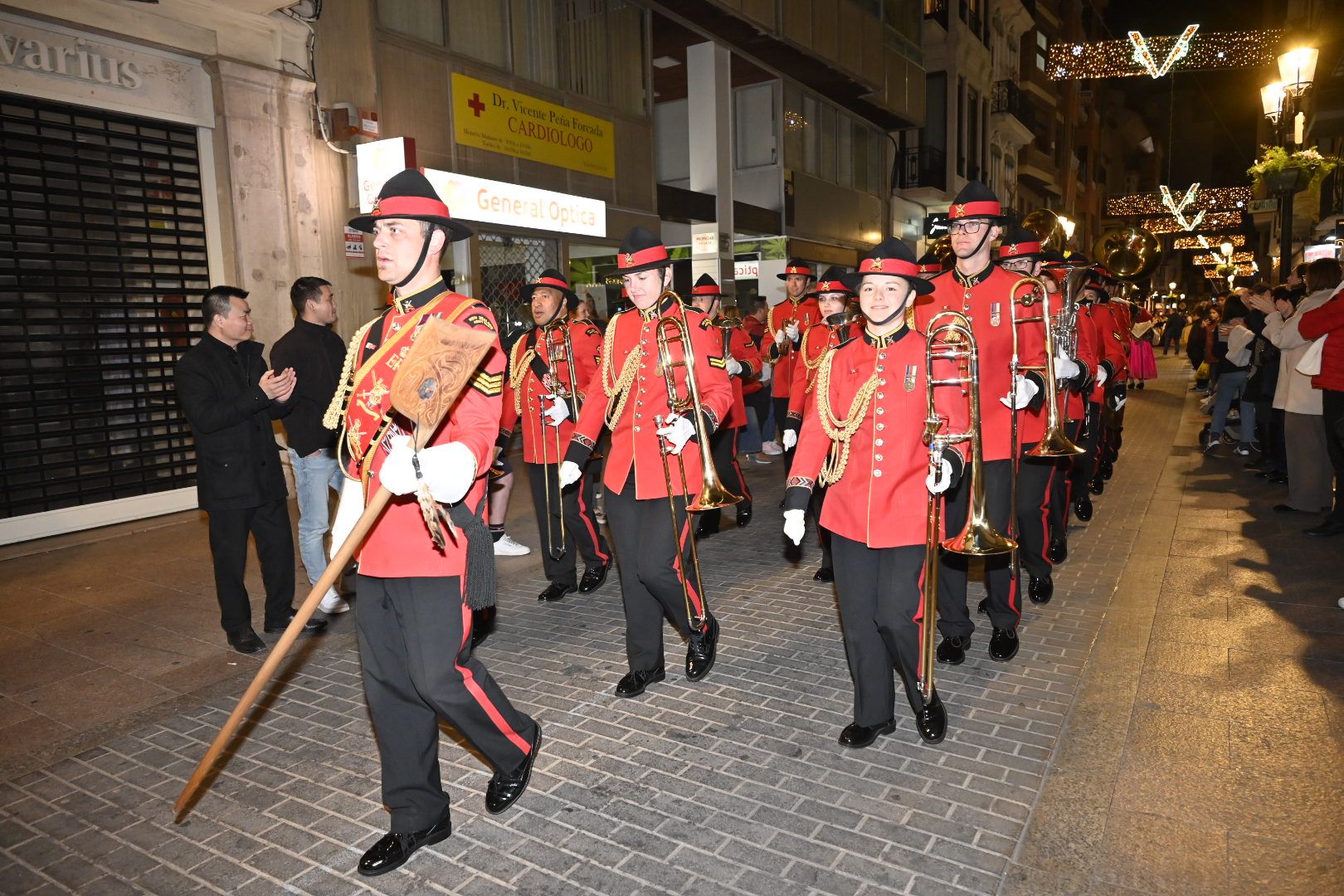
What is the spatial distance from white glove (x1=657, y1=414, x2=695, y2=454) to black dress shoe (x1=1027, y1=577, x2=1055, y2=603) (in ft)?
10.5

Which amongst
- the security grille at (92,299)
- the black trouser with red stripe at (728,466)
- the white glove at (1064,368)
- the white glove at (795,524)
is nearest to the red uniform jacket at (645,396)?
the white glove at (795,524)

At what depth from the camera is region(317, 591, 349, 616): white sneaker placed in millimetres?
6395

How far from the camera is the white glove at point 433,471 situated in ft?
9.66

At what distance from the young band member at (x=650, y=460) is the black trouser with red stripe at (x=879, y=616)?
1008 mm

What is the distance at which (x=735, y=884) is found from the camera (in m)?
3.25

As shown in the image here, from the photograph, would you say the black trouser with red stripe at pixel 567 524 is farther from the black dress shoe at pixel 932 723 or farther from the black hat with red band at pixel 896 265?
the black hat with red band at pixel 896 265

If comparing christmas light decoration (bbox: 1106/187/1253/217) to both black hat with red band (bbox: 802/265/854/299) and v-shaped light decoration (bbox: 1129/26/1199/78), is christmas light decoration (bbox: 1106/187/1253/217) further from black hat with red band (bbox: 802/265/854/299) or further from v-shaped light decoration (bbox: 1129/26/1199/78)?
black hat with red band (bbox: 802/265/854/299)

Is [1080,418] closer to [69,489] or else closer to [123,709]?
[123,709]

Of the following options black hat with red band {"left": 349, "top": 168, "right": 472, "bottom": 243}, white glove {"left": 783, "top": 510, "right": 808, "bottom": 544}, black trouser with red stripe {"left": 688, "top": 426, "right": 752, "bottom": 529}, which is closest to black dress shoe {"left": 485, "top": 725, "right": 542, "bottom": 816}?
white glove {"left": 783, "top": 510, "right": 808, "bottom": 544}

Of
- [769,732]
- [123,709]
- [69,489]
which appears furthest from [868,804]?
[69,489]

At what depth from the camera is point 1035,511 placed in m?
6.23

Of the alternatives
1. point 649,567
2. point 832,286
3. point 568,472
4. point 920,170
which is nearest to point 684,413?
point 568,472

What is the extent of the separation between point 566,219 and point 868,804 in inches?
460

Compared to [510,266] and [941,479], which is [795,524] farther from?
[510,266]
